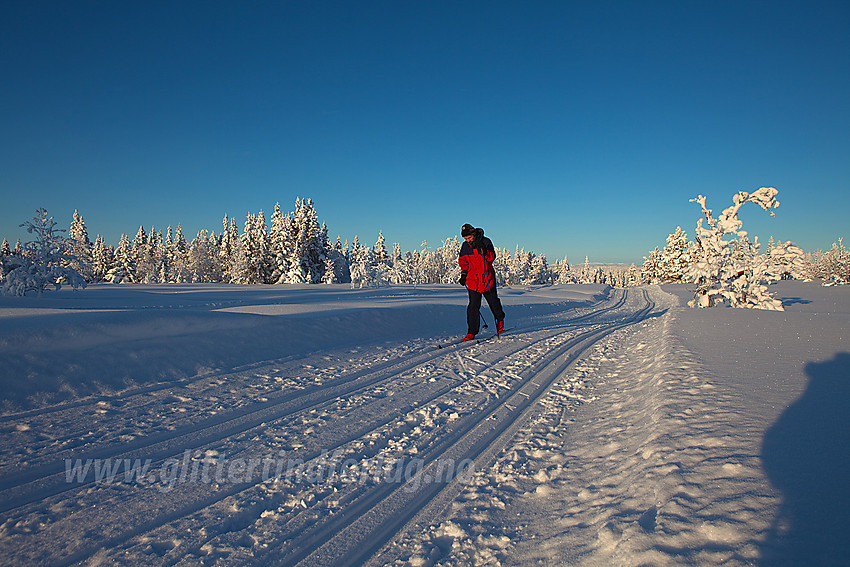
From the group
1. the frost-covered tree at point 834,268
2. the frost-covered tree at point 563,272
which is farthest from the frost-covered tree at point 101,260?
the frost-covered tree at point 563,272

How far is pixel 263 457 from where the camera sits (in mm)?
3135

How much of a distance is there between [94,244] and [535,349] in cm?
7464

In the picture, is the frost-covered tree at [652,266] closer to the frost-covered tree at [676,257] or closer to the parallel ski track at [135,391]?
the frost-covered tree at [676,257]

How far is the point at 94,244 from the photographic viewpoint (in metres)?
59.1

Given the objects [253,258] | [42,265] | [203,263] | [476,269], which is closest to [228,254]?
[203,263]

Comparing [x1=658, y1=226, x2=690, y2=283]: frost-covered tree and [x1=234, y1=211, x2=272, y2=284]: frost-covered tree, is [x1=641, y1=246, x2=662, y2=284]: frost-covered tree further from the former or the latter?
[x1=234, y1=211, x2=272, y2=284]: frost-covered tree

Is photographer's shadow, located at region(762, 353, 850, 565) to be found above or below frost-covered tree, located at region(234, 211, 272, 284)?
below

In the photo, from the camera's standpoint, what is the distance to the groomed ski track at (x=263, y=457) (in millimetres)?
2191

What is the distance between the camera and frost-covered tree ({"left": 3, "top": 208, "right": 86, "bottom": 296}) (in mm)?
13297

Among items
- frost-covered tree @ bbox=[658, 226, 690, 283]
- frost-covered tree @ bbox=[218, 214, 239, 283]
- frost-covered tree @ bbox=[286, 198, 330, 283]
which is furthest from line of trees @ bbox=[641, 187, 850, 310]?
frost-covered tree @ bbox=[218, 214, 239, 283]

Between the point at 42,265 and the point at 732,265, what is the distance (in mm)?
25227

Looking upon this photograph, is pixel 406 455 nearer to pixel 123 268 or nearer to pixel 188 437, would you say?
pixel 188 437

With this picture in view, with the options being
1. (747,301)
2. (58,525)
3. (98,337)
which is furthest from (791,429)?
(747,301)

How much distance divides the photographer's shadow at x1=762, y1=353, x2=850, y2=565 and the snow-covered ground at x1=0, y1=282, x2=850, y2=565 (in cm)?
1
